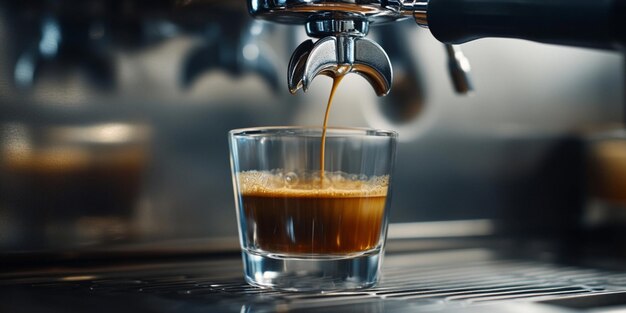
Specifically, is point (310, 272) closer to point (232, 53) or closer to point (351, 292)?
point (351, 292)

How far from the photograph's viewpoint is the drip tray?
0.53m

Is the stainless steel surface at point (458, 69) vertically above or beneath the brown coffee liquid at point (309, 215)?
above

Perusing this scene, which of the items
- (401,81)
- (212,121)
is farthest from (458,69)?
(212,121)

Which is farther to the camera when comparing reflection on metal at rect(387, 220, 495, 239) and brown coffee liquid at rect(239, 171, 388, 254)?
reflection on metal at rect(387, 220, 495, 239)

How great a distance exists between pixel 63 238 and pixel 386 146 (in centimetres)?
25

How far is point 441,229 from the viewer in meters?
0.83

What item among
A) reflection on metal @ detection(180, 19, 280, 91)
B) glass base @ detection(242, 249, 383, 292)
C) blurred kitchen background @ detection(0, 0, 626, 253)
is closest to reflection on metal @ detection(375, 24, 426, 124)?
blurred kitchen background @ detection(0, 0, 626, 253)

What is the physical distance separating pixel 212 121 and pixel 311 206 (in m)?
0.17

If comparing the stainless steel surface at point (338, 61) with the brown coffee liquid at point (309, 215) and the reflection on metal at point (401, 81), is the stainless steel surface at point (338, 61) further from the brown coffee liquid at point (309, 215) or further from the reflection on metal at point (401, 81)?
the reflection on metal at point (401, 81)

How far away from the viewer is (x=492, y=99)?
0.86 metres

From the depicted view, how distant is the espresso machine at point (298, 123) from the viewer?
557mm

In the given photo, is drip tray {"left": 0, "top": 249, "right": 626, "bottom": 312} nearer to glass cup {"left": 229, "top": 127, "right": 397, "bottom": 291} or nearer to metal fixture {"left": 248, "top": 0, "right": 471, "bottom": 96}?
glass cup {"left": 229, "top": 127, "right": 397, "bottom": 291}

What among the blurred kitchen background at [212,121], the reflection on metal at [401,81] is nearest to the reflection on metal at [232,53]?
the blurred kitchen background at [212,121]

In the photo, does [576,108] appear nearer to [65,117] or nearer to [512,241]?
[512,241]
